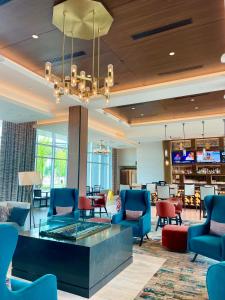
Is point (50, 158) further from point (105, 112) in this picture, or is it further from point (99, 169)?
point (105, 112)

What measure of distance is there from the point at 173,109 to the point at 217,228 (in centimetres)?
510

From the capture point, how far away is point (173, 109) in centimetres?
816

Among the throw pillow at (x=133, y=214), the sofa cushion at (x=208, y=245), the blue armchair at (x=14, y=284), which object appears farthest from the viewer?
the throw pillow at (x=133, y=214)

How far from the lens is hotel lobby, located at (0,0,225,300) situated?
2926mm

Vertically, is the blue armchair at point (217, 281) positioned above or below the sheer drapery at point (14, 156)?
below

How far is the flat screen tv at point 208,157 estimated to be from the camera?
1087 cm

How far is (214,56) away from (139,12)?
206 centimetres

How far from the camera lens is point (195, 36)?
397 centimetres

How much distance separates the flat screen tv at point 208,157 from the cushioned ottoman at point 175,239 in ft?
23.6

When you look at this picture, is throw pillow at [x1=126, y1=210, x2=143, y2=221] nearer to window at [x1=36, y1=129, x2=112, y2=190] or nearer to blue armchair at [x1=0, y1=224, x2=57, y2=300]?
blue armchair at [x1=0, y1=224, x2=57, y2=300]

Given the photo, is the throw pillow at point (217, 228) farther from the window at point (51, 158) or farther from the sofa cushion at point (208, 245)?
the window at point (51, 158)

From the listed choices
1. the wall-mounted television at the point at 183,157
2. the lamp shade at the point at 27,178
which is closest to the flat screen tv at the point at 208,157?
the wall-mounted television at the point at 183,157

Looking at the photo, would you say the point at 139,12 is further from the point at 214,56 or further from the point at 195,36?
the point at 214,56

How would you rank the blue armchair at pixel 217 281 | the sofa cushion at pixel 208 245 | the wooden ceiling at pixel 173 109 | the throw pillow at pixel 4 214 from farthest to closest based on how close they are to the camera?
the wooden ceiling at pixel 173 109 → the throw pillow at pixel 4 214 → the sofa cushion at pixel 208 245 → the blue armchair at pixel 217 281
